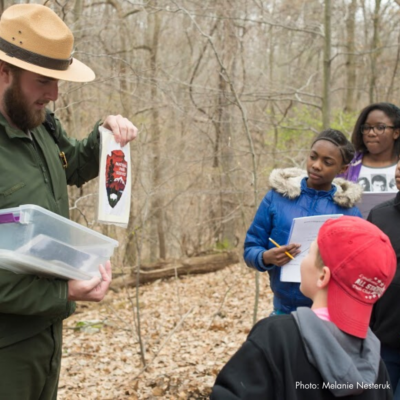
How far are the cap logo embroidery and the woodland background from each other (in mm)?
5881

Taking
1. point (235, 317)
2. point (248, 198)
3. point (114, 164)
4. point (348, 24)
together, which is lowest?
point (235, 317)

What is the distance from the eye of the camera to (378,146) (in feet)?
12.9

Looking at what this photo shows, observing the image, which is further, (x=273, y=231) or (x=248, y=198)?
(x=248, y=198)

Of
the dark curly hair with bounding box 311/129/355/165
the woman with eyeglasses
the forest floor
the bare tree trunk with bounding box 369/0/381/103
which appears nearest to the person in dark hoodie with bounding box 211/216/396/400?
the dark curly hair with bounding box 311/129/355/165

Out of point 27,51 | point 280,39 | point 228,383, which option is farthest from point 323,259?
point 280,39

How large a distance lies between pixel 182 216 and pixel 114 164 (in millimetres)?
9186

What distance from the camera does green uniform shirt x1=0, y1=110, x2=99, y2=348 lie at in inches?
79.5

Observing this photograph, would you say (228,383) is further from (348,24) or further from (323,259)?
(348,24)

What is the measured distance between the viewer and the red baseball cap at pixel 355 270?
5.44ft

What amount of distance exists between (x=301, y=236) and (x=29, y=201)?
1669mm

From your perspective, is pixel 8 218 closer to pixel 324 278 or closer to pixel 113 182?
pixel 113 182

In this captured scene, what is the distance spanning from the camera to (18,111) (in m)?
2.19

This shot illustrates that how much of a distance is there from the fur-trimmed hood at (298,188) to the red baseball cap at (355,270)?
5.09ft

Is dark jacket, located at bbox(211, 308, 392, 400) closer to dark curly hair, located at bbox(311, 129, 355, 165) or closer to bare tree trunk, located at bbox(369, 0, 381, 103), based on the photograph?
dark curly hair, located at bbox(311, 129, 355, 165)
